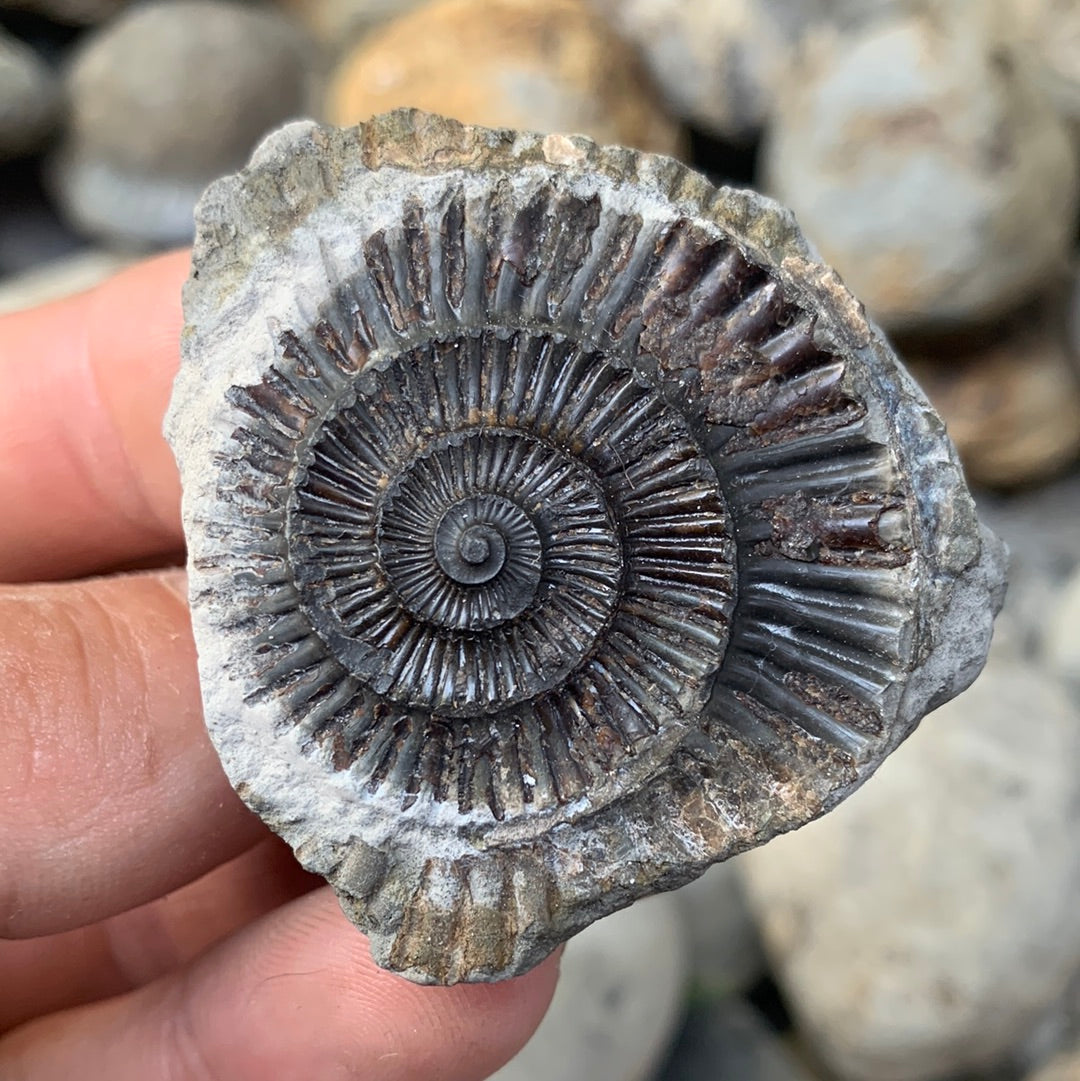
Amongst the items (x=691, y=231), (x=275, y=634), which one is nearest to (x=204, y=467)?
(x=275, y=634)

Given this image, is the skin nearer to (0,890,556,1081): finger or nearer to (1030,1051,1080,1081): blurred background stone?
(0,890,556,1081): finger

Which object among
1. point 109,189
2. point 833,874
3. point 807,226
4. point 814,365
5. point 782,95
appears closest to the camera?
point 814,365

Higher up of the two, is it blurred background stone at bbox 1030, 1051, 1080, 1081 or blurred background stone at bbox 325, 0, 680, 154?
blurred background stone at bbox 325, 0, 680, 154

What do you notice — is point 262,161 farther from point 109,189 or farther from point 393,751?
point 109,189

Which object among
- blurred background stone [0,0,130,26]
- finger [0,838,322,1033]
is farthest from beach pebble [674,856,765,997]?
blurred background stone [0,0,130,26]

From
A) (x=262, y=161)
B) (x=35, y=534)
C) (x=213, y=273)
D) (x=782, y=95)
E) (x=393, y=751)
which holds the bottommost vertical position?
(x=35, y=534)

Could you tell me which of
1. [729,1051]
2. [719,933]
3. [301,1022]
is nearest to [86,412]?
[301,1022]
